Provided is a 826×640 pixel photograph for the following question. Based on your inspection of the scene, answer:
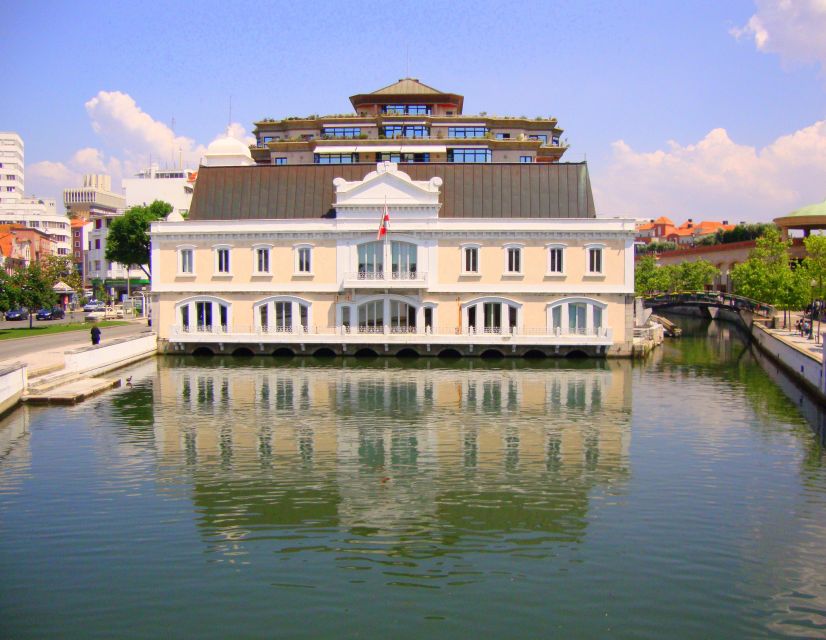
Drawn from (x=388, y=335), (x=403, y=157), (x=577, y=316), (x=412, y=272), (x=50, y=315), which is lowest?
(x=388, y=335)

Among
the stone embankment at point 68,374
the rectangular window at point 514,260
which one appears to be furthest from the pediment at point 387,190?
the stone embankment at point 68,374

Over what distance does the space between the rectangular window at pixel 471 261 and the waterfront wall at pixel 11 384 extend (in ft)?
88.1

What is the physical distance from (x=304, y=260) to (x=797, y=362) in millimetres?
29432

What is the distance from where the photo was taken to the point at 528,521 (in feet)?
63.5

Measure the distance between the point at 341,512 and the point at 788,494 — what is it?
11.8 metres

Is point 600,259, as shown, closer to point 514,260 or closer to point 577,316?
point 577,316

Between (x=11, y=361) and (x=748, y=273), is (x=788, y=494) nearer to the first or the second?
(x=11, y=361)

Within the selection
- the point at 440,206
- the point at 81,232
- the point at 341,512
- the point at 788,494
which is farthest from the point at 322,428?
the point at 81,232

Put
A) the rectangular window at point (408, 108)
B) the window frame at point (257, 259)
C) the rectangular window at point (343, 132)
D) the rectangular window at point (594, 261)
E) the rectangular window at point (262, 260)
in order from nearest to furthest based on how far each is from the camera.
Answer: the rectangular window at point (594, 261), the window frame at point (257, 259), the rectangular window at point (262, 260), the rectangular window at point (343, 132), the rectangular window at point (408, 108)

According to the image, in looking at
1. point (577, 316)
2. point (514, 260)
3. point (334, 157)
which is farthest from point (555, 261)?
point (334, 157)

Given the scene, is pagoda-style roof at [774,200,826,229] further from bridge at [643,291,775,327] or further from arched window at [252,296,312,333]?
arched window at [252,296,312,333]

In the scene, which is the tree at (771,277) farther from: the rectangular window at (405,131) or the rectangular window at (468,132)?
the rectangular window at (405,131)

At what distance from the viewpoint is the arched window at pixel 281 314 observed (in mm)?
53125

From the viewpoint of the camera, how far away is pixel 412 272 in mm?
52375
